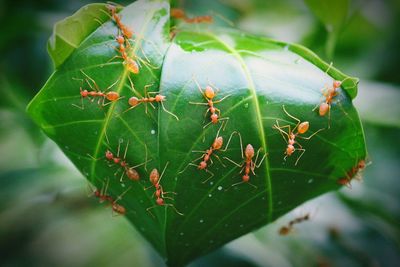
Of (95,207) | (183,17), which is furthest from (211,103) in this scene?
(95,207)

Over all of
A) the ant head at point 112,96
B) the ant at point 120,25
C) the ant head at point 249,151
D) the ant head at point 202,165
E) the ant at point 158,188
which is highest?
the ant at point 120,25

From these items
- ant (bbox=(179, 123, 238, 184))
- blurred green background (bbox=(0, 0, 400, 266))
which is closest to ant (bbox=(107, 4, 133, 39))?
ant (bbox=(179, 123, 238, 184))

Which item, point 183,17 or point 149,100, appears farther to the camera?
point 183,17

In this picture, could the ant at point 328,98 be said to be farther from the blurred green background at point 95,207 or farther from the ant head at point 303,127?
the blurred green background at point 95,207

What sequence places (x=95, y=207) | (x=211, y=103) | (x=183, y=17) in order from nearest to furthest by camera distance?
(x=211, y=103)
(x=183, y=17)
(x=95, y=207)

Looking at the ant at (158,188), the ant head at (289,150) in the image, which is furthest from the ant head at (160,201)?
the ant head at (289,150)

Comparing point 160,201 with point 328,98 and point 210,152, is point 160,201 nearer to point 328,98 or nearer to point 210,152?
point 210,152
